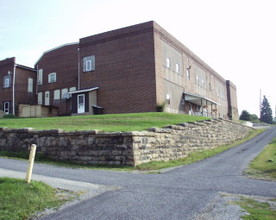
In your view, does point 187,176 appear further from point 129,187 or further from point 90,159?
point 90,159

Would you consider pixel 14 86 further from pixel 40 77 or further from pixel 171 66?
pixel 171 66

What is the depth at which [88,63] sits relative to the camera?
31.9 meters

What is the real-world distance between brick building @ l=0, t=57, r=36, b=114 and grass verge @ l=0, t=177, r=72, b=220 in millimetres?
32715

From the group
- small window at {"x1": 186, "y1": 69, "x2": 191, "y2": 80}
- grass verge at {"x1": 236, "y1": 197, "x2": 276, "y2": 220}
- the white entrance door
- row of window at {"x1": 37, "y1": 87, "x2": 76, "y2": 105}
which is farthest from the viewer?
small window at {"x1": 186, "y1": 69, "x2": 191, "y2": 80}

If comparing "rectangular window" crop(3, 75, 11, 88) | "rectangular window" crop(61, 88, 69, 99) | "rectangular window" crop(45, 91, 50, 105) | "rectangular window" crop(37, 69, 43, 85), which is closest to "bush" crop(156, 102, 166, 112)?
"rectangular window" crop(61, 88, 69, 99)

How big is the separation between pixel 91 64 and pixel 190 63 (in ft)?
46.7

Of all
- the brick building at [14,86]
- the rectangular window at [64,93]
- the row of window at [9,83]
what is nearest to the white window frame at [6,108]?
the brick building at [14,86]

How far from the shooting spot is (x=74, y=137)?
12.8 metres

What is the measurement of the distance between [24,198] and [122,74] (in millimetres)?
23867

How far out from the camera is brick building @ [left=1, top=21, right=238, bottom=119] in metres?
28.1

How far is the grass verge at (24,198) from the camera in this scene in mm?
5451

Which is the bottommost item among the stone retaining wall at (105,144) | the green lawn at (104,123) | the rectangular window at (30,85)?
the stone retaining wall at (105,144)

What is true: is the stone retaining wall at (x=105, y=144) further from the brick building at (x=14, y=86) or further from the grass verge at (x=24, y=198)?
the brick building at (x=14, y=86)

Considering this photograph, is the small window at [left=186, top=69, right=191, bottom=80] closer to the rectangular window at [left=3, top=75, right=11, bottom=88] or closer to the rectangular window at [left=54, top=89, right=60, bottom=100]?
the rectangular window at [left=54, top=89, right=60, bottom=100]
